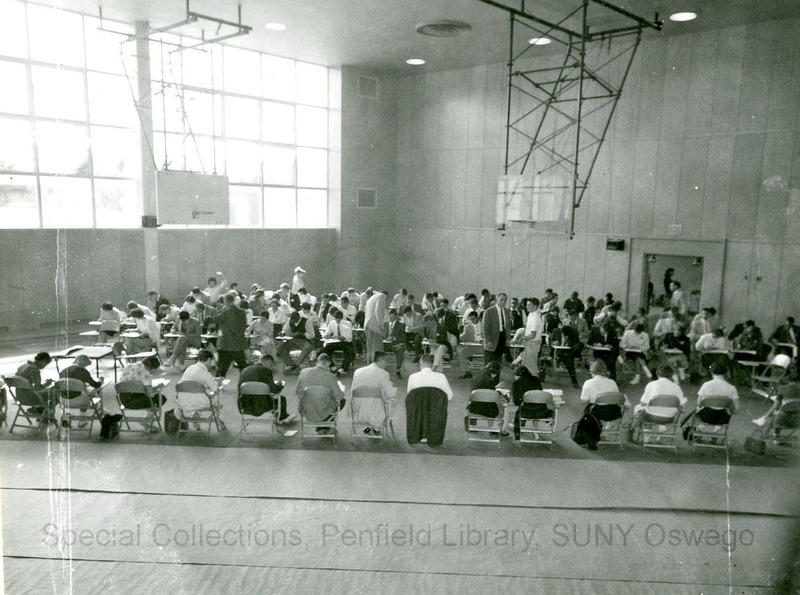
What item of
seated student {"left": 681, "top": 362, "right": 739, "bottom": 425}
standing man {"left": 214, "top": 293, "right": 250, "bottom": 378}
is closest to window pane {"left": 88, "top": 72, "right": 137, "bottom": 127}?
standing man {"left": 214, "top": 293, "right": 250, "bottom": 378}

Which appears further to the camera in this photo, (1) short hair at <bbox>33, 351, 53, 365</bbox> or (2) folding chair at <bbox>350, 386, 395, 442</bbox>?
(2) folding chair at <bbox>350, 386, 395, 442</bbox>

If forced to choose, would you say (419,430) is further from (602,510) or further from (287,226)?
(287,226)

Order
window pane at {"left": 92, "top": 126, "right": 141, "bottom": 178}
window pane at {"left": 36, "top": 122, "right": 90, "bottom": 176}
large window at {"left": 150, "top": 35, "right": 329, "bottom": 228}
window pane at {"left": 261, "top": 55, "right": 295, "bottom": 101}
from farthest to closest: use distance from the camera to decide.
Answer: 1. window pane at {"left": 261, "top": 55, "right": 295, "bottom": 101}
2. large window at {"left": 150, "top": 35, "right": 329, "bottom": 228}
3. window pane at {"left": 92, "top": 126, "right": 141, "bottom": 178}
4. window pane at {"left": 36, "top": 122, "right": 90, "bottom": 176}

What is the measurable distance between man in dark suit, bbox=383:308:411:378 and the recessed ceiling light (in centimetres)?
928

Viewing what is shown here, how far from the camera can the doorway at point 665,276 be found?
16734 mm

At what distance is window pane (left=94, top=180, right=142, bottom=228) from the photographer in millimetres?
16250

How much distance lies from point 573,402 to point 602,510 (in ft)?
13.4

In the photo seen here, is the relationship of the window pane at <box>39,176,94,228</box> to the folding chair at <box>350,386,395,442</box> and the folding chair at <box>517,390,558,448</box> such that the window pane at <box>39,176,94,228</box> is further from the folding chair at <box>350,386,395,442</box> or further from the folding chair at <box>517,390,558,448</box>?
the folding chair at <box>517,390,558,448</box>

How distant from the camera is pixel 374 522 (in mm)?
6281

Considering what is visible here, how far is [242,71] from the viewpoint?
61.7 ft

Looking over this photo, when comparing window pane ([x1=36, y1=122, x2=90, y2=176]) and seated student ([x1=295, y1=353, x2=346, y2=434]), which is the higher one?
window pane ([x1=36, y1=122, x2=90, y2=176])

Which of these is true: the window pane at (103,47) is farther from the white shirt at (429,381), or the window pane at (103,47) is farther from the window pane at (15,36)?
the white shirt at (429,381)

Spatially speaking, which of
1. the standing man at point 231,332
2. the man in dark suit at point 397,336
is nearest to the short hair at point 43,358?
the standing man at point 231,332

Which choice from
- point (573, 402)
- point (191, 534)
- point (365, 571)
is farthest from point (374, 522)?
point (573, 402)
